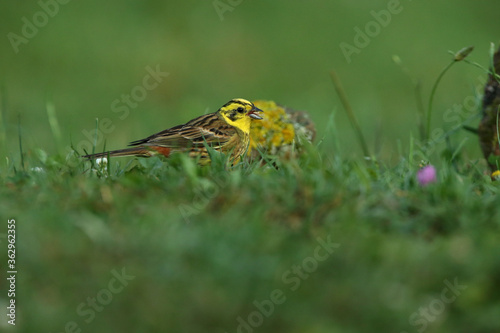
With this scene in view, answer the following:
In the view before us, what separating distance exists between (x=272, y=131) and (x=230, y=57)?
6.54 m

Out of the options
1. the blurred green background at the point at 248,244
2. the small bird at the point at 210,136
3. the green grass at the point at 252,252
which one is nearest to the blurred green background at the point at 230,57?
the small bird at the point at 210,136

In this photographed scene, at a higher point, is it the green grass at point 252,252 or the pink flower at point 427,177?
the pink flower at point 427,177

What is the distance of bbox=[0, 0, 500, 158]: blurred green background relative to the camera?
11.6 meters

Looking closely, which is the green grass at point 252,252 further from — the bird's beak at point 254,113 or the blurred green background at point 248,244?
the bird's beak at point 254,113

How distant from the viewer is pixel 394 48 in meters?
13.4

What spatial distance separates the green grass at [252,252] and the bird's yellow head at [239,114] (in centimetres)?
165

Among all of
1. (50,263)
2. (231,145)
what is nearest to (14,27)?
(231,145)

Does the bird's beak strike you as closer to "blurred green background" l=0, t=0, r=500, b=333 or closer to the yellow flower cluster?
the yellow flower cluster

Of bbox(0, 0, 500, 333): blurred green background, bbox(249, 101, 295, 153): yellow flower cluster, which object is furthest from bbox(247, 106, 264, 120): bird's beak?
bbox(0, 0, 500, 333): blurred green background

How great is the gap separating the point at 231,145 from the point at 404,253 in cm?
258

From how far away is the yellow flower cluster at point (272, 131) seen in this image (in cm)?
646

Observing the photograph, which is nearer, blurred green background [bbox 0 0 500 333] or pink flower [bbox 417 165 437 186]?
→ blurred green background [bbox 0 0 500 333]

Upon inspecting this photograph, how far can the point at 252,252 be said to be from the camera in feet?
12.1

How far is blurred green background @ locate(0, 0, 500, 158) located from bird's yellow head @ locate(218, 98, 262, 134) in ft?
14.5
